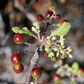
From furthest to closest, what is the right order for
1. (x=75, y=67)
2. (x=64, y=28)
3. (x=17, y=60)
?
1. (x=75, y=67)
2. (x=64, y=28)
3. (x=17, y=60)

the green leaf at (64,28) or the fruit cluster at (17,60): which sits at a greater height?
the green leaf at (64,28)

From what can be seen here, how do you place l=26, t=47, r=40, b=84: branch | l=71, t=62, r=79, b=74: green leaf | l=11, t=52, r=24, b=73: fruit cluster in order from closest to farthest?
1. l=11, t=52, r=24, b=73: fruit cluster
2. l=26, t=47, r=40, b=84: branch
3. l=71, t=62, r=79, b=74: green leaf

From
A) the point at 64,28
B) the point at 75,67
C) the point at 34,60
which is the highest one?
the point at 64,28

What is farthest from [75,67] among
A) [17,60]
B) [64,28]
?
[17,60]

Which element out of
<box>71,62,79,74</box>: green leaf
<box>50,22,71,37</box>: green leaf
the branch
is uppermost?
<box>50,22,71,37</box>: green leaf

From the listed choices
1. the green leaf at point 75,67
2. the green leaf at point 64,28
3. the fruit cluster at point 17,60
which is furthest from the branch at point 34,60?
the green leaf at point 75,67

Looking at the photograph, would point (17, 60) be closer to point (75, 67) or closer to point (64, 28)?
point (64, 28)

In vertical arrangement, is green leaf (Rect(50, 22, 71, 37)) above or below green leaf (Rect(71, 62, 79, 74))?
above

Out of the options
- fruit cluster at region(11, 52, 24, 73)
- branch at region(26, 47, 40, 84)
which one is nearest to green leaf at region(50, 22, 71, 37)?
branch at region(26, 47, 40, 84)

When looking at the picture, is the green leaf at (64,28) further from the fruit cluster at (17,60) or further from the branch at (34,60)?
the fruit cluster at (17,60)

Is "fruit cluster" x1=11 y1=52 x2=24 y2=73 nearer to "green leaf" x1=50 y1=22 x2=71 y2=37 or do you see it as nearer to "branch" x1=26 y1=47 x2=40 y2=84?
"branch" x1=26 y1=47 x2=40 y2=84

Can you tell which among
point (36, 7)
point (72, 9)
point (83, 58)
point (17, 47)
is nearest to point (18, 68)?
point (17, 47)

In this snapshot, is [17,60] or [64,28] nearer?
[17,60]
